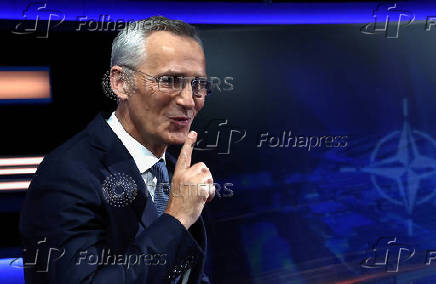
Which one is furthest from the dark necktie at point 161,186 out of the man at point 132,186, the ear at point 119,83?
the ear at point 119,83

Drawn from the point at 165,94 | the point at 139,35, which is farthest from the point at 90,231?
the point at 139,35

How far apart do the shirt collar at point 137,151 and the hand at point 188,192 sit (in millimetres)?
129

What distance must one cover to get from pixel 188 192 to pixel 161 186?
0.80 ft

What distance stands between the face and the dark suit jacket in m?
0.17

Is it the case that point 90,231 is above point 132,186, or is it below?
below

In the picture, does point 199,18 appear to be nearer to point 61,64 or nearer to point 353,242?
point 61,64

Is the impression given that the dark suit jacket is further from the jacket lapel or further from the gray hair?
the gray hair

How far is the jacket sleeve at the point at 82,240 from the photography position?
1076 mm

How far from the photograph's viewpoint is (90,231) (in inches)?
44.0

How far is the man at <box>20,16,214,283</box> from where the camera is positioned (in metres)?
1.10

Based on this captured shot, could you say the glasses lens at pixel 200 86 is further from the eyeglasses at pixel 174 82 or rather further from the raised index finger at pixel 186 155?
the raised index finger at pixel 186 155

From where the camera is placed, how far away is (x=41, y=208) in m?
1.13

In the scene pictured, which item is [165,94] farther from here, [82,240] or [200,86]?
[82,240]

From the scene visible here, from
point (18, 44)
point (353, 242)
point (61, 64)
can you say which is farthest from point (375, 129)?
point (18, 44)
